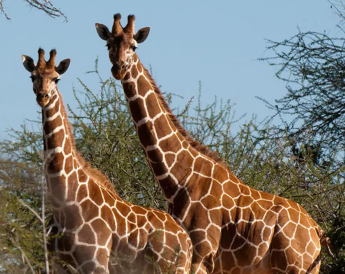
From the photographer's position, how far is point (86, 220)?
8.76 m

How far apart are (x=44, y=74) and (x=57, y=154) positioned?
2.60 feet

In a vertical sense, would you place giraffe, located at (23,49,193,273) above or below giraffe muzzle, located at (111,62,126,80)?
below

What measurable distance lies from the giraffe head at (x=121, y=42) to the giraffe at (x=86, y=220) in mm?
953

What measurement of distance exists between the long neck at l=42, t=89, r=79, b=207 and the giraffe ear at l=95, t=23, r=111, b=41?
52.4 inches

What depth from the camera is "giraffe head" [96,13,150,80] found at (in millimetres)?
9922

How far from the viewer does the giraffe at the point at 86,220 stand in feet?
28.1

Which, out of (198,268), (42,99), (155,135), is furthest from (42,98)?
(198,268)

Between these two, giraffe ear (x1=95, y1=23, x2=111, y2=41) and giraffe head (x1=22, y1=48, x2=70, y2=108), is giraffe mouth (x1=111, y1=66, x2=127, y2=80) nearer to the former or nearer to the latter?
giraffe ear (x1=95, y1=23, x2=111, y2=41)

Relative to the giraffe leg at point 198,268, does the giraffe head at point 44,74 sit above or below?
above

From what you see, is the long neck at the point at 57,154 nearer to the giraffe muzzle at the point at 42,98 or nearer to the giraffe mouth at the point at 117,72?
the giraffe muzzle at the point at 42,98

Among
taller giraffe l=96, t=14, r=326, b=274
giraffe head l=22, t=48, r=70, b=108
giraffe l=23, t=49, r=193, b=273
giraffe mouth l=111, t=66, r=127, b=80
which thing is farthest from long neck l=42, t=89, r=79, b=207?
taller giraffe l=96, t=14, r=326, b=274

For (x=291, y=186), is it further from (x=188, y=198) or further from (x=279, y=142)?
(x=188, y=198)

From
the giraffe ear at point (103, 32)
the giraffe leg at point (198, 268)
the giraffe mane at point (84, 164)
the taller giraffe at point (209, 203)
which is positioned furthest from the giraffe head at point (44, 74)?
the giraffe leg at point (198, 268)

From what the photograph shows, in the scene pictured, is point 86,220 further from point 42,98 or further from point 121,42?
point 121,42
